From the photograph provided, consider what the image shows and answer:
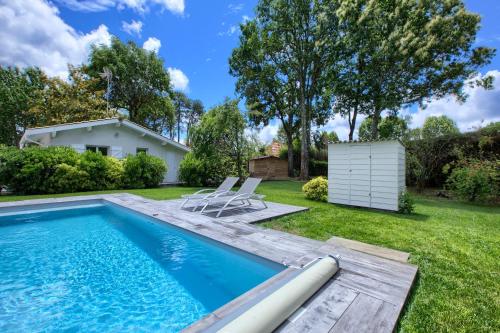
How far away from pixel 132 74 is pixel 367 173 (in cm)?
2508

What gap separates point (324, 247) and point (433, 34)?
17.1 m

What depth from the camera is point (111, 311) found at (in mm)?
3021

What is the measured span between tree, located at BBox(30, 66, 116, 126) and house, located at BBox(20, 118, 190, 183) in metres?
6.31

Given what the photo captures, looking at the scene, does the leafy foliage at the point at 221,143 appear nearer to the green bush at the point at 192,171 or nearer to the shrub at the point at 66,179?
the green bush at the point at 192,171

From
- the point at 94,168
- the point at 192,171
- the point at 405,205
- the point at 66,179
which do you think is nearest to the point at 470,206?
the point at 405,205

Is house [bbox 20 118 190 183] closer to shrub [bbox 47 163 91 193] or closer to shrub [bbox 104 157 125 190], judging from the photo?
shrub [bbox 104 157 125 190]

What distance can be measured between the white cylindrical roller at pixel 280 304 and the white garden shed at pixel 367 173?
5817 millimetres

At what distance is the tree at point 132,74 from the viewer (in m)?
23.6

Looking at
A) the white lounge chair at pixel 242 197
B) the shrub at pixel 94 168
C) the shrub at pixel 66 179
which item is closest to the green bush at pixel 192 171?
the shrub at pixel 94 168

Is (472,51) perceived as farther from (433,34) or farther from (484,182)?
(484,182)

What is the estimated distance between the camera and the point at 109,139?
599 inches

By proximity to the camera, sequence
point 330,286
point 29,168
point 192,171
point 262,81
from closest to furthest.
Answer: point 330,286, point 29,168, point 192,171, point 262,81

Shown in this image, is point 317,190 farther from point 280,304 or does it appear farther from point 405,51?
point 405,51

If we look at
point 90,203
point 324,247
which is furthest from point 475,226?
point 90,203
